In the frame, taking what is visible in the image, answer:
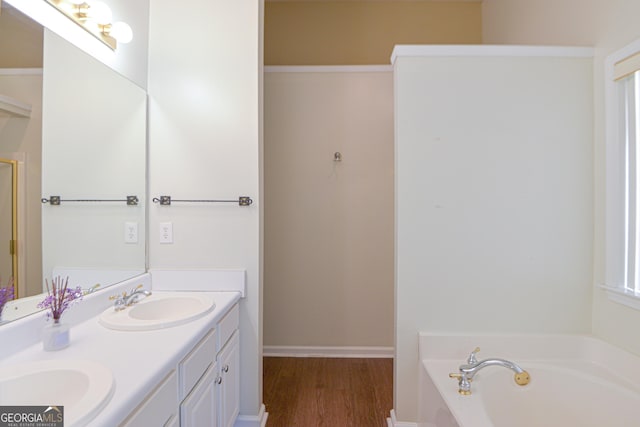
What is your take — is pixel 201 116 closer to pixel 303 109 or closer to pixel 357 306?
pixel 303 109

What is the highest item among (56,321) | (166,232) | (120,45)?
(120,45)

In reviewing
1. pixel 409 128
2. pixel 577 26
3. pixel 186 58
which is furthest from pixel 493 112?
pixel 186 58

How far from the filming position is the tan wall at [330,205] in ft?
9.11

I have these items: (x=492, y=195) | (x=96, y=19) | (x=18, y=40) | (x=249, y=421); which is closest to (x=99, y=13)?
(x=96, y=19)

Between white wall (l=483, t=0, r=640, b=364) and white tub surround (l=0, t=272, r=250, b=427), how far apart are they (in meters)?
2.05

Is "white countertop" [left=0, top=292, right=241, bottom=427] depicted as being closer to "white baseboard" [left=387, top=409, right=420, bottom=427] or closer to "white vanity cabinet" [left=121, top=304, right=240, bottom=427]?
"white vanity cabinet" [left=121, top=304, right=240, bottom=427]

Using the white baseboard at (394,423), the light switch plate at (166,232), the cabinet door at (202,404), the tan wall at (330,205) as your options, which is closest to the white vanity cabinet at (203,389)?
the cabinet door at (202,404)

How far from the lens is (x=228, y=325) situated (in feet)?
5.43

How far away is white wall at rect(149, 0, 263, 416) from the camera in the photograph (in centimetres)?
185

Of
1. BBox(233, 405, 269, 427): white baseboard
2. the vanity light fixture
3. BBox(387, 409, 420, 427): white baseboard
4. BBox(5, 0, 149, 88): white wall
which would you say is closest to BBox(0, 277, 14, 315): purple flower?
BBox(5, 0, 149, 88): white wall

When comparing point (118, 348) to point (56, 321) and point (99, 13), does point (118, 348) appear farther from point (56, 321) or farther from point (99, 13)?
point (99, 13)

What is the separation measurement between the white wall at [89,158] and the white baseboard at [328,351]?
157 centimetres

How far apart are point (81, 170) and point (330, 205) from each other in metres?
1.84

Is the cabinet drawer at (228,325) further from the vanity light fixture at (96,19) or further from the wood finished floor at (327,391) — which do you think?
the vanity light fixture at (96,19)
